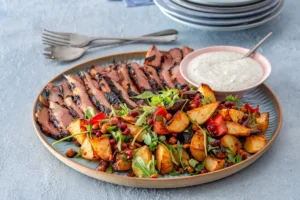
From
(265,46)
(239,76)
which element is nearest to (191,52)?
(239,76)

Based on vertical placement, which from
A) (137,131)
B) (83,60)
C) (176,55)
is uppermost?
(137,131)

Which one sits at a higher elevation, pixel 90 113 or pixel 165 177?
pixel 90 113

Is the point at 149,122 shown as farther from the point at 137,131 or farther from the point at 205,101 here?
the point at 205,101

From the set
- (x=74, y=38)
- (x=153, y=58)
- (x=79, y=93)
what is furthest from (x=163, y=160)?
(x=74, y=38)

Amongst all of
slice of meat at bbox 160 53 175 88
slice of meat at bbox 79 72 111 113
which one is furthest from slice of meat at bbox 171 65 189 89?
slice of meat at bbox 79 72 111 113

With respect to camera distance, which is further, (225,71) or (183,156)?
(225,71)

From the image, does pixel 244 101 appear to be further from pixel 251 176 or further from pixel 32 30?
pixel 32 30

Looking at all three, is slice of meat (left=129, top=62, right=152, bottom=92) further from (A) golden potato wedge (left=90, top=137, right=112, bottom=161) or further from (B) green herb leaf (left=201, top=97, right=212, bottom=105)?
(A) golden potato wedge (left=90, top=137, right=112, bottom=161)
